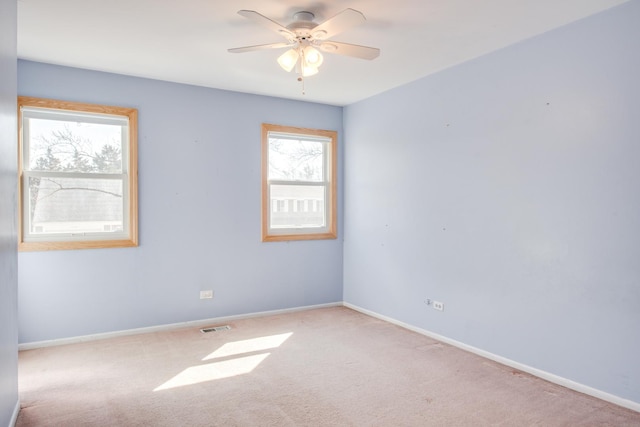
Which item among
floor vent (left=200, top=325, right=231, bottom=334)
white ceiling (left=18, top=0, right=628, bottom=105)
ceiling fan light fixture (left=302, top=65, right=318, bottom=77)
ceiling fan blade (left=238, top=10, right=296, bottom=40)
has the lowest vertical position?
floor vent (left=200, top=325, right=231, bottom=334)

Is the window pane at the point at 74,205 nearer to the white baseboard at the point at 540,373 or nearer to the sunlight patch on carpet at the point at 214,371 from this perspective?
the sunlight patch on carpet at the point at 214,371

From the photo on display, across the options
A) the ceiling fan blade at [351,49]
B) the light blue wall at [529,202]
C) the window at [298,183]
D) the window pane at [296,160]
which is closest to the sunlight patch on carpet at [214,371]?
the window at [298,183]

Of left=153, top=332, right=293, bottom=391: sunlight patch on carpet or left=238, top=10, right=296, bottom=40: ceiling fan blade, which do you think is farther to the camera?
left=153, top=332, right=293, bottom=391: sunlight patch on carpet

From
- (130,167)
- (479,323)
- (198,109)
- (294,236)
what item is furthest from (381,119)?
(130,167)

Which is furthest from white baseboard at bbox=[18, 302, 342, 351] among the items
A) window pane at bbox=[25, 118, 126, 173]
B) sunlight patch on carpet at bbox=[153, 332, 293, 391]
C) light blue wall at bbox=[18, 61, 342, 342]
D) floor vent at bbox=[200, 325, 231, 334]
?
window pane at bbox=[25, 118, 126, 173]

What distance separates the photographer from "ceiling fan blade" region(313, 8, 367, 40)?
2339 mm

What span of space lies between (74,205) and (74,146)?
582mm

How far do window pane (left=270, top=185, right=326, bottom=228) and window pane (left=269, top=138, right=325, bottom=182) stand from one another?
141 mm

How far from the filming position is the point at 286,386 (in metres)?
Result: 3.02

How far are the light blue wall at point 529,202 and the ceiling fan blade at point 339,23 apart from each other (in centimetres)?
166

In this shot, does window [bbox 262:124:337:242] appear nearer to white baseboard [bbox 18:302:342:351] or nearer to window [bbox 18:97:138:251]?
white baseboard [bbox 18:302:342:351]

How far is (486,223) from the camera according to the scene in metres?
3.62

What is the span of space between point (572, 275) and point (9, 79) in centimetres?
389

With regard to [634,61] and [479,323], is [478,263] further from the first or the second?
→ [634,61]
